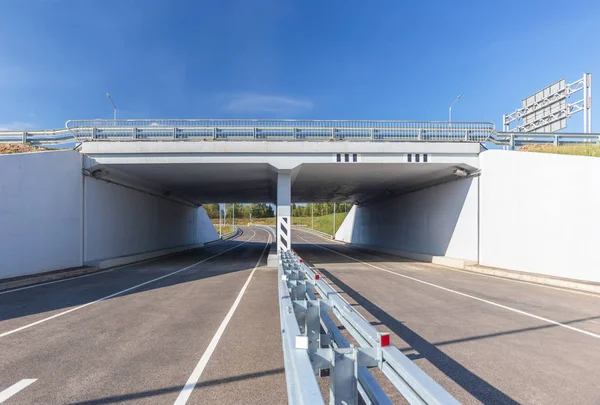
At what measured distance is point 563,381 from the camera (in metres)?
4.78

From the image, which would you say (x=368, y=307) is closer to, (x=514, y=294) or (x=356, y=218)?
(x=514, y=294)

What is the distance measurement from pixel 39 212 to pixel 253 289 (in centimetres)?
983

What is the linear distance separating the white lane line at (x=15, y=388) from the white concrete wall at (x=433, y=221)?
17787 millimetres

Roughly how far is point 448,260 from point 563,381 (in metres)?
15.5

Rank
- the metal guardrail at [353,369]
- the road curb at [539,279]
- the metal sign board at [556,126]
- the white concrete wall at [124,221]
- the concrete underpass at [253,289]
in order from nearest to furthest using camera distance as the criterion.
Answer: the metal guardrail at [353,369]
the concrete underpass at [253,289]
the road curb at [539,279]
the white concrete wall at [124,221]
the metal sign board at [556,126]

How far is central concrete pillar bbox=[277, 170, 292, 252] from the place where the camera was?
18.6 meters

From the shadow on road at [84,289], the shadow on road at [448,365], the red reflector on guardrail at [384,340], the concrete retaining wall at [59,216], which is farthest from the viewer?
the concrete retaining wall at [59,216]

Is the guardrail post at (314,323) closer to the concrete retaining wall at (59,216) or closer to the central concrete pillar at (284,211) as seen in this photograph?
the central concrete pillar at (284,211)

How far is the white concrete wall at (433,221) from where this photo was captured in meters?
18.3

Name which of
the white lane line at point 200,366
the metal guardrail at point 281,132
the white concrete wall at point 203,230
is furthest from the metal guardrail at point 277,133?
the white concrete wall at point 203,230

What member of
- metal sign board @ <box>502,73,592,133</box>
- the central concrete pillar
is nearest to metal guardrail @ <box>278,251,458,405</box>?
the central concrete pillar

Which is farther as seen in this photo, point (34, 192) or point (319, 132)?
point (319, 132)

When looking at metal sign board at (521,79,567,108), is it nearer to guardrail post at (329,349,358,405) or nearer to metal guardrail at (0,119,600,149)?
metal guardrail at (0,119,600,149)

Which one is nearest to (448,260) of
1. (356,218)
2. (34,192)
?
(34,192)
